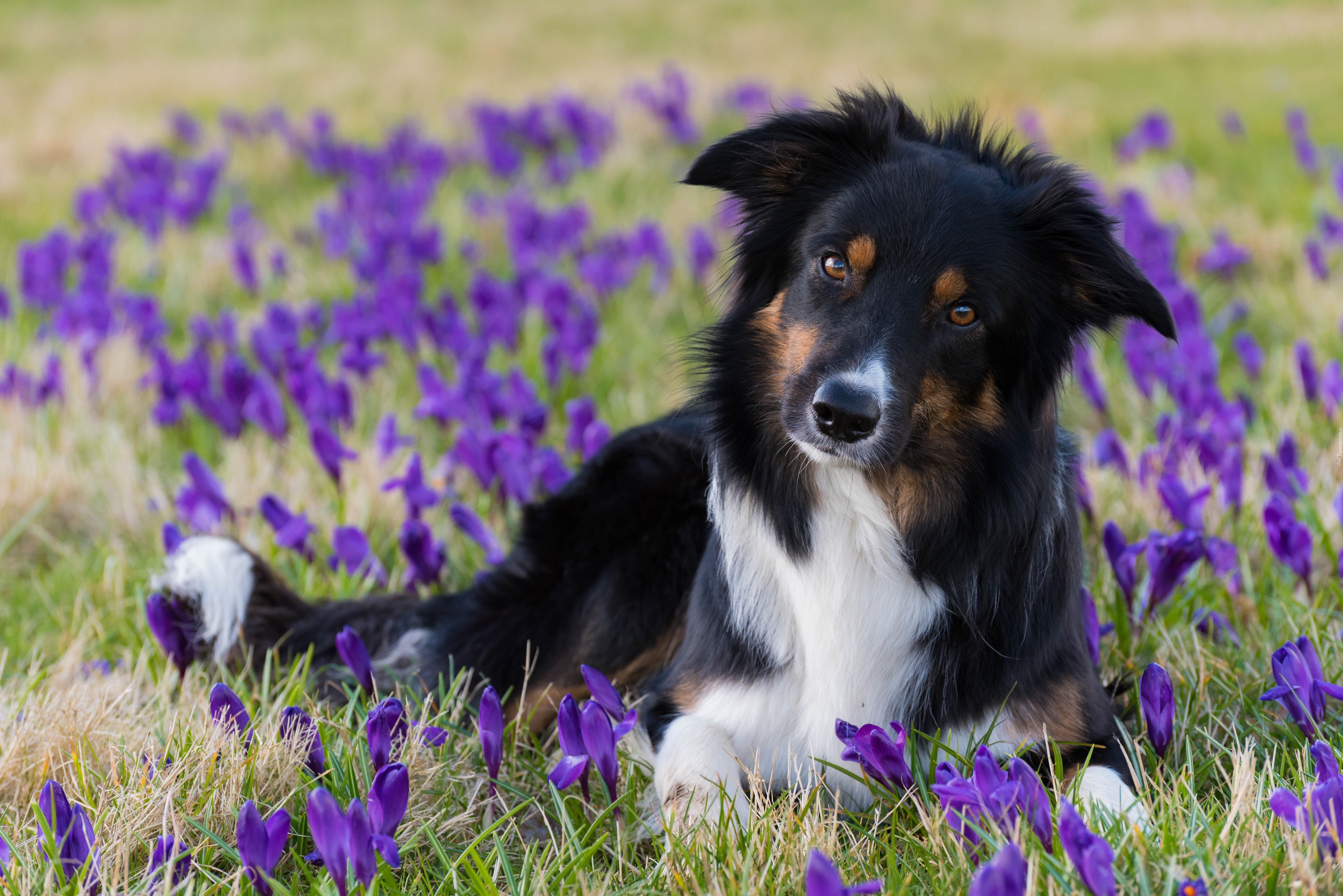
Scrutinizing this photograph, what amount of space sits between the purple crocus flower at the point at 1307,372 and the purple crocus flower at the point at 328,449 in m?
3.57

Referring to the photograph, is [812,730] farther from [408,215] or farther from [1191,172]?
[1191,172]

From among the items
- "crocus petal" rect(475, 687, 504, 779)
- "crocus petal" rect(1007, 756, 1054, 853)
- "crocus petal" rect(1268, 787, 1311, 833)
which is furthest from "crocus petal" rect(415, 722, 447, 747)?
"crocus petal" rect(1268, 787, 1311, 833)

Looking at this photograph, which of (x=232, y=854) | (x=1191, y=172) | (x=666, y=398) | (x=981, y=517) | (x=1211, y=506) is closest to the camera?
(x=232, y=854)

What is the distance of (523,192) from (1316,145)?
640cm

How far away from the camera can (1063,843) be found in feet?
6.30

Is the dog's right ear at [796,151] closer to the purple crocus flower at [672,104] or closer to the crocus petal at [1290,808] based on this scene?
the crocus petal at [1290,808]

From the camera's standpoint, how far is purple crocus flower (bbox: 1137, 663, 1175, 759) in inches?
99.7

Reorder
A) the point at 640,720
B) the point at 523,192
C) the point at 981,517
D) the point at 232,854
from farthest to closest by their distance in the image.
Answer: the point at 523,192
the point at 640,720
the point at 981,517
the point at 232,854

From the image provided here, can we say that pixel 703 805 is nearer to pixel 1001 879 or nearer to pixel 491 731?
pixel 491 731

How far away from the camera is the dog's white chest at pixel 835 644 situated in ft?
9.21

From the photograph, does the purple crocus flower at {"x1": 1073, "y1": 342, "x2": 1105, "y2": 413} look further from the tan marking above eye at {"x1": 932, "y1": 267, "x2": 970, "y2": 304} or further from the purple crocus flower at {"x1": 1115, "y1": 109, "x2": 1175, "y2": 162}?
the purple crocus flower at {"x1": 1115, "y1": 109, "x2": 1175, "y2": 162}

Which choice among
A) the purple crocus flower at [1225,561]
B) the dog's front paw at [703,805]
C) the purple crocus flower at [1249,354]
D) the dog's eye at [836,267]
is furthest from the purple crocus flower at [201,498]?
the purple crocus flower at [1249,354]

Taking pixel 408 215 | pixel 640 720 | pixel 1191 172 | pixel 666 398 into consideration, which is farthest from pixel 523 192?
pixel 640 720

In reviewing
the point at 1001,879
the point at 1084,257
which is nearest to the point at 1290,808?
the point at 1001,879
